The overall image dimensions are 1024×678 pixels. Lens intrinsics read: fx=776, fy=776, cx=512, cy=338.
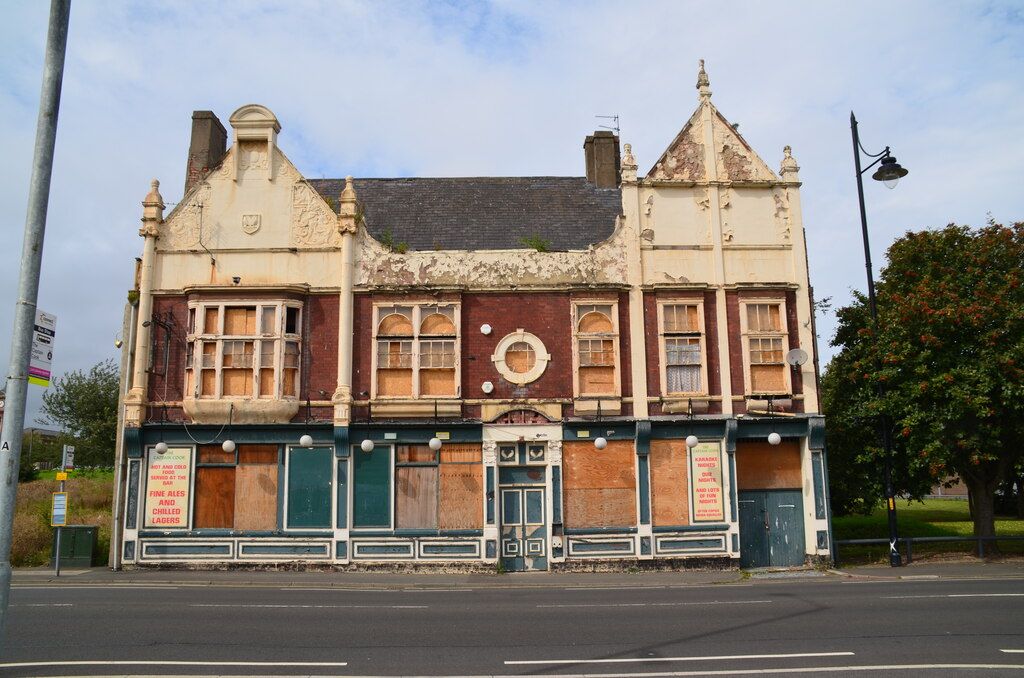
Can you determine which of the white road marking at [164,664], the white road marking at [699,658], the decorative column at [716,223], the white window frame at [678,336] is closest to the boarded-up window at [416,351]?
the white window frame at [678,336]

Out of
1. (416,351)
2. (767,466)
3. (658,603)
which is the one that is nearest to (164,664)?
(658,603)

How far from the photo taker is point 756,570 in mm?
19781

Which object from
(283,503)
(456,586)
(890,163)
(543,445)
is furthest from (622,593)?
(890,163)

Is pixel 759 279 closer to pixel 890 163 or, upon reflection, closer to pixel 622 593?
pixel 890 163

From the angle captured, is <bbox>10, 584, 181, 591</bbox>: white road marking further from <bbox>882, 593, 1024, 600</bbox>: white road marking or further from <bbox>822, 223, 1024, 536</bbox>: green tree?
<bbox>822, 223, 1024, 536</bbox>: green tree

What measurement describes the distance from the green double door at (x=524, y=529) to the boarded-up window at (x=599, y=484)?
0.74 m

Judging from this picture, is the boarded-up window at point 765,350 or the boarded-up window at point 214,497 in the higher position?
the boarded-up window at point 765,350

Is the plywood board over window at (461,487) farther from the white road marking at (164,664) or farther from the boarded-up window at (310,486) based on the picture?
the white road marking at (164,664)

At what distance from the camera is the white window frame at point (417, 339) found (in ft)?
67.7

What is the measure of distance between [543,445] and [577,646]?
1026 centimetres

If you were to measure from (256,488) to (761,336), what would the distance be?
46.0 ft

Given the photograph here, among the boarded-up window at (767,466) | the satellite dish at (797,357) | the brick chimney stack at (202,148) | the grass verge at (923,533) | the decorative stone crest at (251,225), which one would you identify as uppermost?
the brick chimney stack at (202,148)

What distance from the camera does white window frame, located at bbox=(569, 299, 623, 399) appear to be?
67.7ft

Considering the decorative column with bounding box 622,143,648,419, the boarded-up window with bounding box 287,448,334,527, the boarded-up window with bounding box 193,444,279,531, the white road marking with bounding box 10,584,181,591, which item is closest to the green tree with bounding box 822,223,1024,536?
the decorative column with bounding box 622,143,648,419
